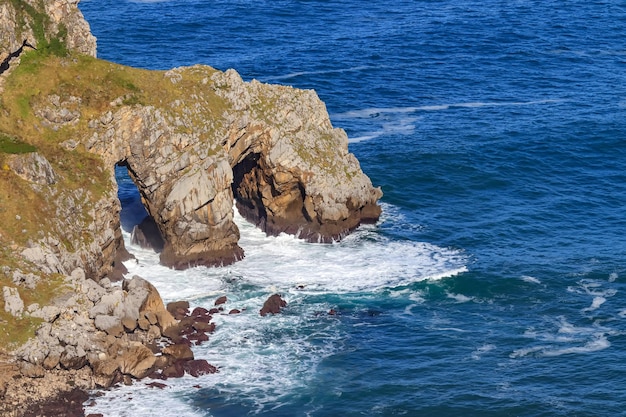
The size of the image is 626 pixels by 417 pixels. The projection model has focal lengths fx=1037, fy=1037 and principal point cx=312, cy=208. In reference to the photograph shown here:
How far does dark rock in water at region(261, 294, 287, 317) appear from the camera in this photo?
94.6 m

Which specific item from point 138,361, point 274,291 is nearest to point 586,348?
point 274,291

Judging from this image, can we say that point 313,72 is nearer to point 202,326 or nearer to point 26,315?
point 202,326

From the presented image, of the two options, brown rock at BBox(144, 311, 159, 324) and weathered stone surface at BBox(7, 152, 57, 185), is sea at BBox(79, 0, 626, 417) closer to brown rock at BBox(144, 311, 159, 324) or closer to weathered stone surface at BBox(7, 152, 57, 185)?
brown rock at BBox(144, 311, 159, 324)

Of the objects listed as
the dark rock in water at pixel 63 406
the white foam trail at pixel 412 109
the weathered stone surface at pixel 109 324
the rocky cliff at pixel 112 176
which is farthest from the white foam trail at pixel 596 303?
the white foam trail at pixel 412 109

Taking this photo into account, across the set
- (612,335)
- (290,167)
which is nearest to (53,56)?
(290,167)

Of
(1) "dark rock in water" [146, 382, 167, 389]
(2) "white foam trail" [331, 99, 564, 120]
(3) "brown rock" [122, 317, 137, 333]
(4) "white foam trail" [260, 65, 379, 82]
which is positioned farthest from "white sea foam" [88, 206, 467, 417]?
(4) "white foam trail" [260, 65, 379, 82]

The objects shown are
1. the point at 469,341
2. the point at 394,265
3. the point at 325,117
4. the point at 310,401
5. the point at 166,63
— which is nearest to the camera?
the point at 310,401

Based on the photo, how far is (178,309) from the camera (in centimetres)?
9269

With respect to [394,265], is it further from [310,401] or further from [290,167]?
[310,401]

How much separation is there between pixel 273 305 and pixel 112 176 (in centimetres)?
1973

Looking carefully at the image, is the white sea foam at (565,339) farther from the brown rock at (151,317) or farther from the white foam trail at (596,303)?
the brown rock at (151,317)

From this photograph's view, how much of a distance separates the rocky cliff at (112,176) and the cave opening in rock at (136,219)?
4.07 meters

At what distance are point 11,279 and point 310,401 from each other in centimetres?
2601

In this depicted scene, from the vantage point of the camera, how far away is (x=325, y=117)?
11400 centimetres
